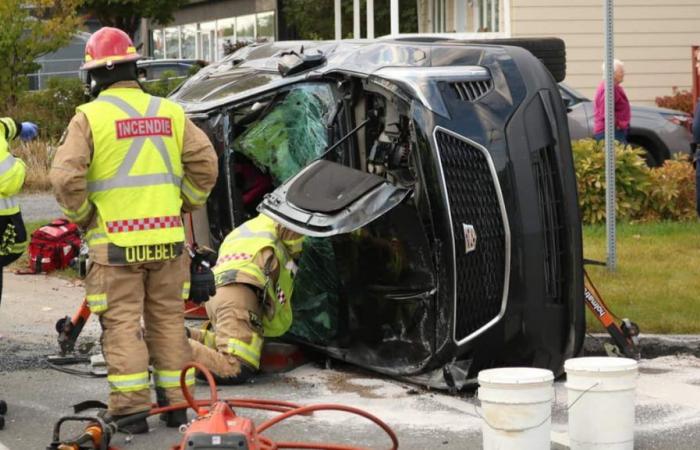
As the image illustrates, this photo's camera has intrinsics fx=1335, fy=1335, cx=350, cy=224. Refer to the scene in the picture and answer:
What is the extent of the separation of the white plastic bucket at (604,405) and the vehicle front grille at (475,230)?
48.2 inches

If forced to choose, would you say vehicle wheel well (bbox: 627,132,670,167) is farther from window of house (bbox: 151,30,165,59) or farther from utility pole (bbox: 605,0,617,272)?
window of house (bbox: 151,30,165,59)

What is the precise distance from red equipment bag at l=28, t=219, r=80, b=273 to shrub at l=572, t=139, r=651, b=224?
483 cm

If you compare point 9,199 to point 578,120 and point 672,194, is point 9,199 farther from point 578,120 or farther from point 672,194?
point 578,120

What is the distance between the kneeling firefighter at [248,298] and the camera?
7547 millimetres

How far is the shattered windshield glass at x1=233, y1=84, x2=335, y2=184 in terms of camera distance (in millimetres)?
7988

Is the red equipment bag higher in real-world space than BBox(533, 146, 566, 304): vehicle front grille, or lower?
lower

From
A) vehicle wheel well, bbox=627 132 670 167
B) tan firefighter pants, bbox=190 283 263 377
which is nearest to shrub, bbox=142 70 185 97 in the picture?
vehicle wheel well, bbox=627 132 670 167

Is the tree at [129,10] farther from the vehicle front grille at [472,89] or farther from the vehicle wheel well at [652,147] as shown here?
the vehicle front grille at [472,89]

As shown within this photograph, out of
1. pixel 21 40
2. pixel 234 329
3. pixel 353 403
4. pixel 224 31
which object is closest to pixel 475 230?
pixel 353 403

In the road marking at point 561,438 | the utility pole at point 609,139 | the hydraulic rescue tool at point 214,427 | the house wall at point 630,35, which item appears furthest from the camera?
the house wall at point 630,35

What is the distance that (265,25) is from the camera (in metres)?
38.1

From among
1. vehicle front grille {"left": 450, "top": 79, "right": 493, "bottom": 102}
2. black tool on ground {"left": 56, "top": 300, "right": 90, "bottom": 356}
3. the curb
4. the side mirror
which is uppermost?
the side mirror

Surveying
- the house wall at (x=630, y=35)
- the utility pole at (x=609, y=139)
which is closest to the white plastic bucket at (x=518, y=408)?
the utility pole at (x=609, y=139)

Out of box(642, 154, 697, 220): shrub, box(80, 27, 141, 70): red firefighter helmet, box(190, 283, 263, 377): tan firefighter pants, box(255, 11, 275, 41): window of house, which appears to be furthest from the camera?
box(255, 11, 275, 41): window of house
